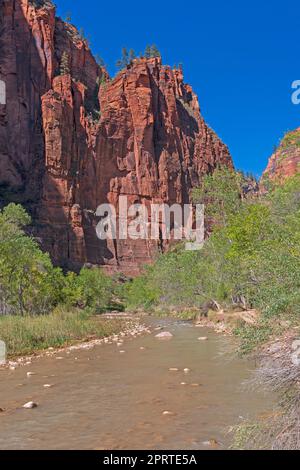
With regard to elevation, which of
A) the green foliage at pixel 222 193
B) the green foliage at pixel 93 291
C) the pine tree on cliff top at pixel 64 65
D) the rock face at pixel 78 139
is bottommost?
the green foliage at pixel 93 291

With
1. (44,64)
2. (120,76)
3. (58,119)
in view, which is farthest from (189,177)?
(44,64)

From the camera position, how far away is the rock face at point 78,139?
8238 centimetres

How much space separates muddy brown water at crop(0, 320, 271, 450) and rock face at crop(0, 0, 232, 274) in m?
66.8

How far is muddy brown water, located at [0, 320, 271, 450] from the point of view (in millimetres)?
6547

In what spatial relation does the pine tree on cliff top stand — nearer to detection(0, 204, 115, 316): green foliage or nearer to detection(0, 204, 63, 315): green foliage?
detection(0, 204, 115, 316): green foliage

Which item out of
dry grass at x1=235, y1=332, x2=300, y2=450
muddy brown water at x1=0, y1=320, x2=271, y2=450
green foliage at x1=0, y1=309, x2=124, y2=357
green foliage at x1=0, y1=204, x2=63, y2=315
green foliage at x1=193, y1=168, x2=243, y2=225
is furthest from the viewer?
green foliage at x1=193, y1=168, x2=243, y2=225

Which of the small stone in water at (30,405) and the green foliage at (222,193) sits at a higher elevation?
the green foliage at (222,193)

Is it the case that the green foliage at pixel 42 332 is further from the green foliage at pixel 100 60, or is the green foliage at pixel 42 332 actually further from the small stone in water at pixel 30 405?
the green foliage at pixel 100 60

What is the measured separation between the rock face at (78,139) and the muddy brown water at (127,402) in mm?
66792

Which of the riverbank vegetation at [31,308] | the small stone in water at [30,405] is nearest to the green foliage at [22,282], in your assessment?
the riverbank vegetation at [31,308]

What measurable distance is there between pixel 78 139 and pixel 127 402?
283 ft

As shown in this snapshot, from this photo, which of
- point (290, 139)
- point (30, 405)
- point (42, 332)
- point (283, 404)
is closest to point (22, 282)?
point (42, 332)

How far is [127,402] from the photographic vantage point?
8984 mm

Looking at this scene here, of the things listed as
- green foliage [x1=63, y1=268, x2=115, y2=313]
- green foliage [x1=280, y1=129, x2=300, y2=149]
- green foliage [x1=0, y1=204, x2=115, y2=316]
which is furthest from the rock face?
green foliage [x1=280, y1=129, x2=300, y2=149]
